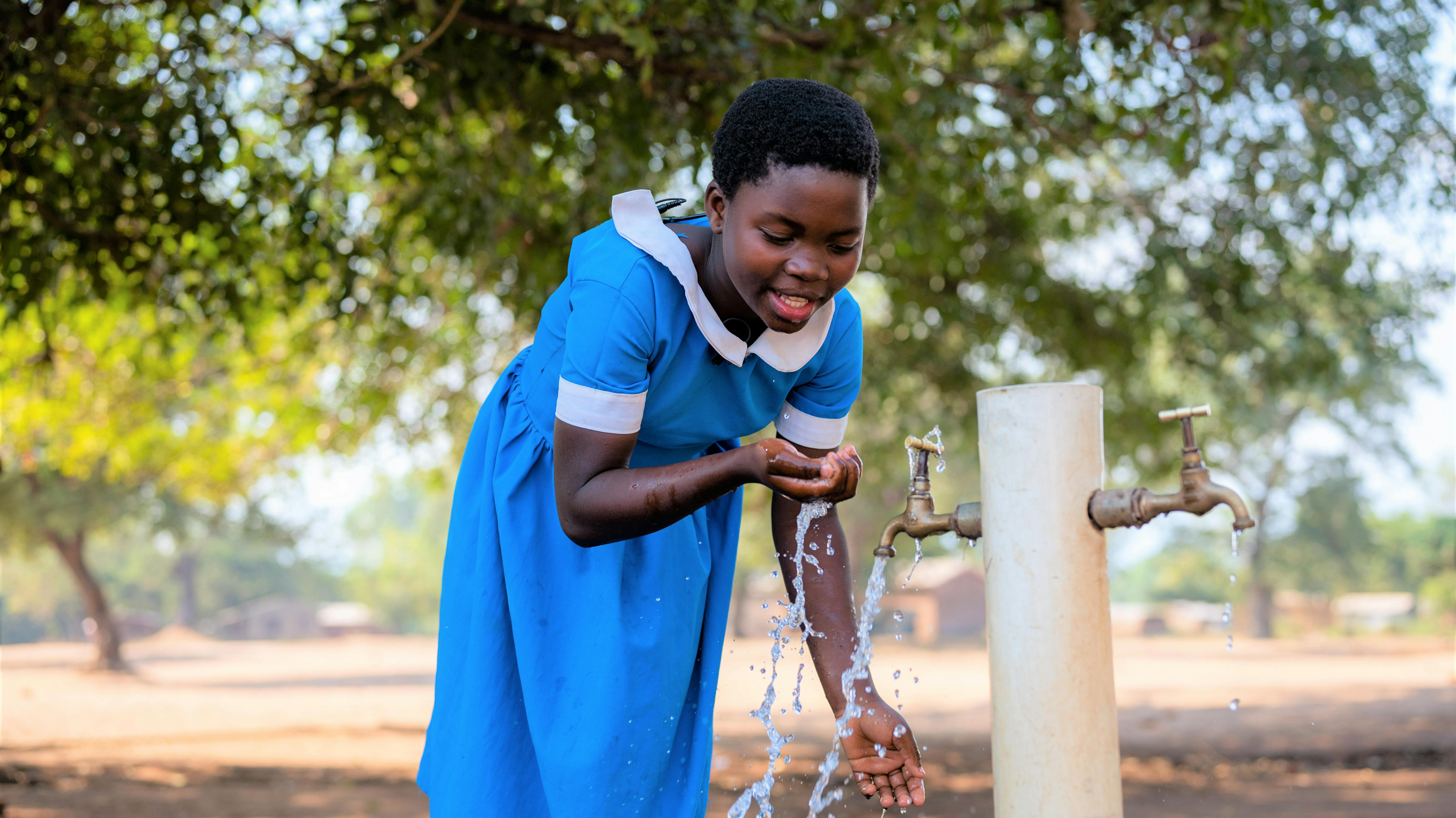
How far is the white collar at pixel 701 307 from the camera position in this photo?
1538 mm

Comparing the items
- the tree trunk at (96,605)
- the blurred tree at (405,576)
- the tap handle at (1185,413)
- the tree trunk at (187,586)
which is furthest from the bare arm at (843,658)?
the tree trunk at (187,586)

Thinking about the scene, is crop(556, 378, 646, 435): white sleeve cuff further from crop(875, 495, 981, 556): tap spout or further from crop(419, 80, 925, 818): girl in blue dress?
crop(875, 495, 981, 556): tap spout

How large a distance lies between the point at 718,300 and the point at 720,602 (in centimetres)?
50

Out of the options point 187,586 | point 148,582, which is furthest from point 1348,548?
point 148,582

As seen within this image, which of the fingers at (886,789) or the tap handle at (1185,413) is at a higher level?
the tap handle at (1185,413)

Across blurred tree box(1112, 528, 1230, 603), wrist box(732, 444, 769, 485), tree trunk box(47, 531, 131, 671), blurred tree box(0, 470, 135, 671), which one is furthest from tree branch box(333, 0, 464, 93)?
blurred tree box(1112, 528, 1230, 603)

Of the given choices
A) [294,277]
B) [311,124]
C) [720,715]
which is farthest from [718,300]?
[720,715]

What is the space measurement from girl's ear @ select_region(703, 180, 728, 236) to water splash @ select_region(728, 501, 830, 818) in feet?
1.42

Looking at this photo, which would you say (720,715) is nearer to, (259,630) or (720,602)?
(720,602)

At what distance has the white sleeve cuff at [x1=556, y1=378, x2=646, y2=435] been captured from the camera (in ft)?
4.71

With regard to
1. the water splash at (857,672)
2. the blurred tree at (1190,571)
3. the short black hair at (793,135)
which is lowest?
→ the blurred tree at (1190,571)

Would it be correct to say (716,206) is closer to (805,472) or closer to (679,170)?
(805,472)

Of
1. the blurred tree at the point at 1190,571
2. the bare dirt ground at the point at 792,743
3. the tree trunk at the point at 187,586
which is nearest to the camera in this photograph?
the bare dirt ground at the point at 792,743

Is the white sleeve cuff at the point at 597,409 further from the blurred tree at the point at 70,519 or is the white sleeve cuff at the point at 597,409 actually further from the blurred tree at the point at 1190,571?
the blurred tree at the point at 1190,571
